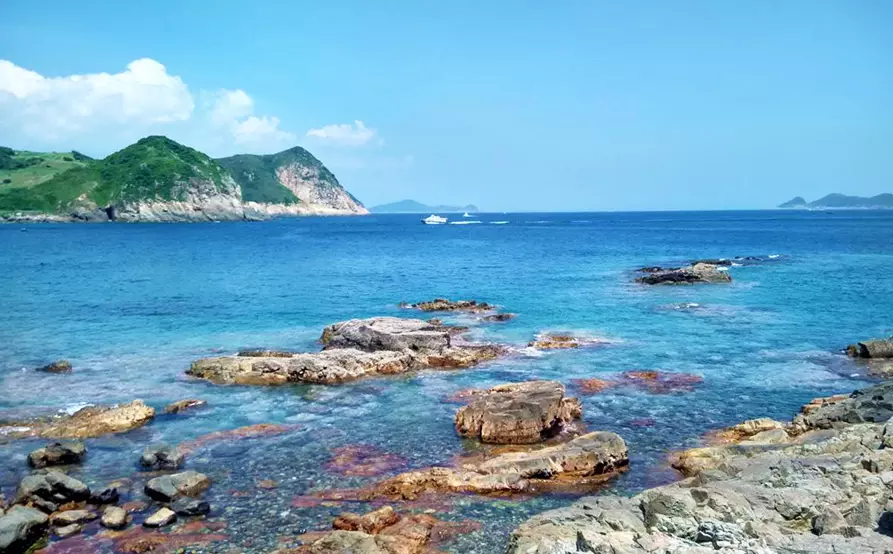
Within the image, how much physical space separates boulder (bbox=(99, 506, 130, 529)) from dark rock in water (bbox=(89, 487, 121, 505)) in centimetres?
92

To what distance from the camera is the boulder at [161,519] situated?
59.8 feet

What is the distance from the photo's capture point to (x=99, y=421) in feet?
88.5

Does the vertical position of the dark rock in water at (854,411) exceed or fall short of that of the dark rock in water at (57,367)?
it exceeds it

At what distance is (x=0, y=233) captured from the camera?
155 m

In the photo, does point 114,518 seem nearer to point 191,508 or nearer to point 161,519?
point 161,519

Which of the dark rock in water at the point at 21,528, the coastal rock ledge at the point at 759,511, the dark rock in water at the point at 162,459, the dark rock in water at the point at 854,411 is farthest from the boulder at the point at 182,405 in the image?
the dark rock in water at the point at 854,411

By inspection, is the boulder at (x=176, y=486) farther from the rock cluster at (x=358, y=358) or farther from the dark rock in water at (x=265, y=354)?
the dark rock in water at (x=265, y=354)

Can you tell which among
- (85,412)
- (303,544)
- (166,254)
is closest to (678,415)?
(303,544)

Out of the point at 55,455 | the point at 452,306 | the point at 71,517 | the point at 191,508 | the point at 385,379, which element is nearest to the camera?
the point at 71,517

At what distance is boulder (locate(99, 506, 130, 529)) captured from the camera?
18.2 meters

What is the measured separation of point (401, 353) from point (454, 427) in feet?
35.2

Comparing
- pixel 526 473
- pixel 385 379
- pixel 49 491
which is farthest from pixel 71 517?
pixel 385 379

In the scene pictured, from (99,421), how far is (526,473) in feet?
59.4

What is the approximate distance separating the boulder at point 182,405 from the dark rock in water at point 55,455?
5.47 metres
